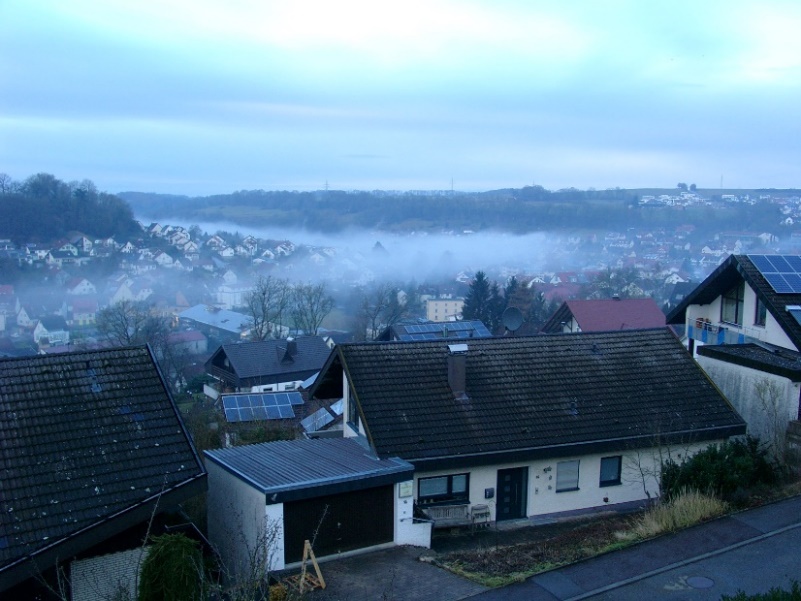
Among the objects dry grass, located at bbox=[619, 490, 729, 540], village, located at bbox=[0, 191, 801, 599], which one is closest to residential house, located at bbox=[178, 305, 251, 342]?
village, located at bbox=[0, 191, 801, 599]

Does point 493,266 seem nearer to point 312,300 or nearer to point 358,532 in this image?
point 312,300

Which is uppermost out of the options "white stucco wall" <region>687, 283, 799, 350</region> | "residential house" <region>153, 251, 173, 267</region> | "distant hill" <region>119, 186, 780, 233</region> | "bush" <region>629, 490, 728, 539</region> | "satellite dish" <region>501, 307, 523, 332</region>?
"distant hill" <region>119, 186, 780, 233</region>

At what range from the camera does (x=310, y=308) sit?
2931 inches

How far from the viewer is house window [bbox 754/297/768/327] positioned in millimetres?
20031

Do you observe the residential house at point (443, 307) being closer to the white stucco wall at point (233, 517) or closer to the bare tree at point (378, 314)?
the bare tree at point (378, 314)

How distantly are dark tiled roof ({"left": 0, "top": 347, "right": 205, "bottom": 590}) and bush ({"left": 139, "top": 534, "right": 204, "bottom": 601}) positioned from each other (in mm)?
1966

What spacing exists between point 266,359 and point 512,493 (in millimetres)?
37016

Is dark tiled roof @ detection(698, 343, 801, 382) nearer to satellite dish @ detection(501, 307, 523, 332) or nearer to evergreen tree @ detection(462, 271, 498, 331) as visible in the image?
satellite dish @ detection(501, 307, 523, 332)

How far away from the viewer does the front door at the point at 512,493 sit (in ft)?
51.7

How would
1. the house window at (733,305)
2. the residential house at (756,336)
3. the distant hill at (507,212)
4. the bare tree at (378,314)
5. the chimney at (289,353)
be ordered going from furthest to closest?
the distant hill at (507,212) → the bare tree at (378,314) → the chimney at (289,353) → the house window at (733,305) → the residential house at (756,336)

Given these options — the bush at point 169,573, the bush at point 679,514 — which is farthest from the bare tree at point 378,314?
the bush at point 169,573

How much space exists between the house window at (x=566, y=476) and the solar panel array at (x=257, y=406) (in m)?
16.8

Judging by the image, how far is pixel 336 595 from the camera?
1138cm

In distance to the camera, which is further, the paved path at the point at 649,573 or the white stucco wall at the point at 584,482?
the white stucco wall at the point at 584,482
